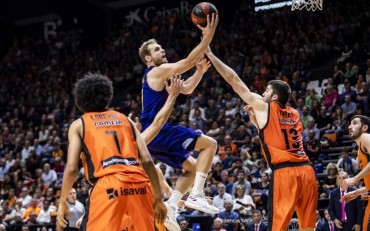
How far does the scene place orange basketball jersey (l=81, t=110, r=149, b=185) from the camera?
548cm

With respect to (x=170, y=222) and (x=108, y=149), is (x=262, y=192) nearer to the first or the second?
(x=170, y=222)

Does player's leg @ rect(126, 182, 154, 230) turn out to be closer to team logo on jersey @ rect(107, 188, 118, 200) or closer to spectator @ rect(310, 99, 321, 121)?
team logo on jersey @ rect(107, 188, 118, 200)

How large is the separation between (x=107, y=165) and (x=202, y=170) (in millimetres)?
2991

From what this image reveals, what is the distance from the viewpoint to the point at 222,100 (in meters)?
18.8

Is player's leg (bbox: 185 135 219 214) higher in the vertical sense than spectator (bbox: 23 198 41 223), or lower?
higher

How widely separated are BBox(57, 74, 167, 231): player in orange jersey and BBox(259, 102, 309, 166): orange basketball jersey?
2.33m

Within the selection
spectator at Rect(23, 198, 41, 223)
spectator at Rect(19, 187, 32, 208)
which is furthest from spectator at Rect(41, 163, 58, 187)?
spectator at Rect(23, 198, 41, 223)

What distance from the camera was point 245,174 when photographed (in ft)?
49.2

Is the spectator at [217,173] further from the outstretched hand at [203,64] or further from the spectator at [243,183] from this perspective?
the outstretched hand at [203,64]

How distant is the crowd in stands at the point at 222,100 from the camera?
15078 millimetres

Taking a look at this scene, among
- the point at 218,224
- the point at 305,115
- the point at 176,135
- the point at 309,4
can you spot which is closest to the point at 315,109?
the point at 305,115

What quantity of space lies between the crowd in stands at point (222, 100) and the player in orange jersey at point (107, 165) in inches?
288

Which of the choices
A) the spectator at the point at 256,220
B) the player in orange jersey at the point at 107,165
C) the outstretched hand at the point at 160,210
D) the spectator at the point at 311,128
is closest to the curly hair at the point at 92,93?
the player in orange jersey at the point at 107,165

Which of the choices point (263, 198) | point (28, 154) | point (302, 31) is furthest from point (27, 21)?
point (263, 198)
